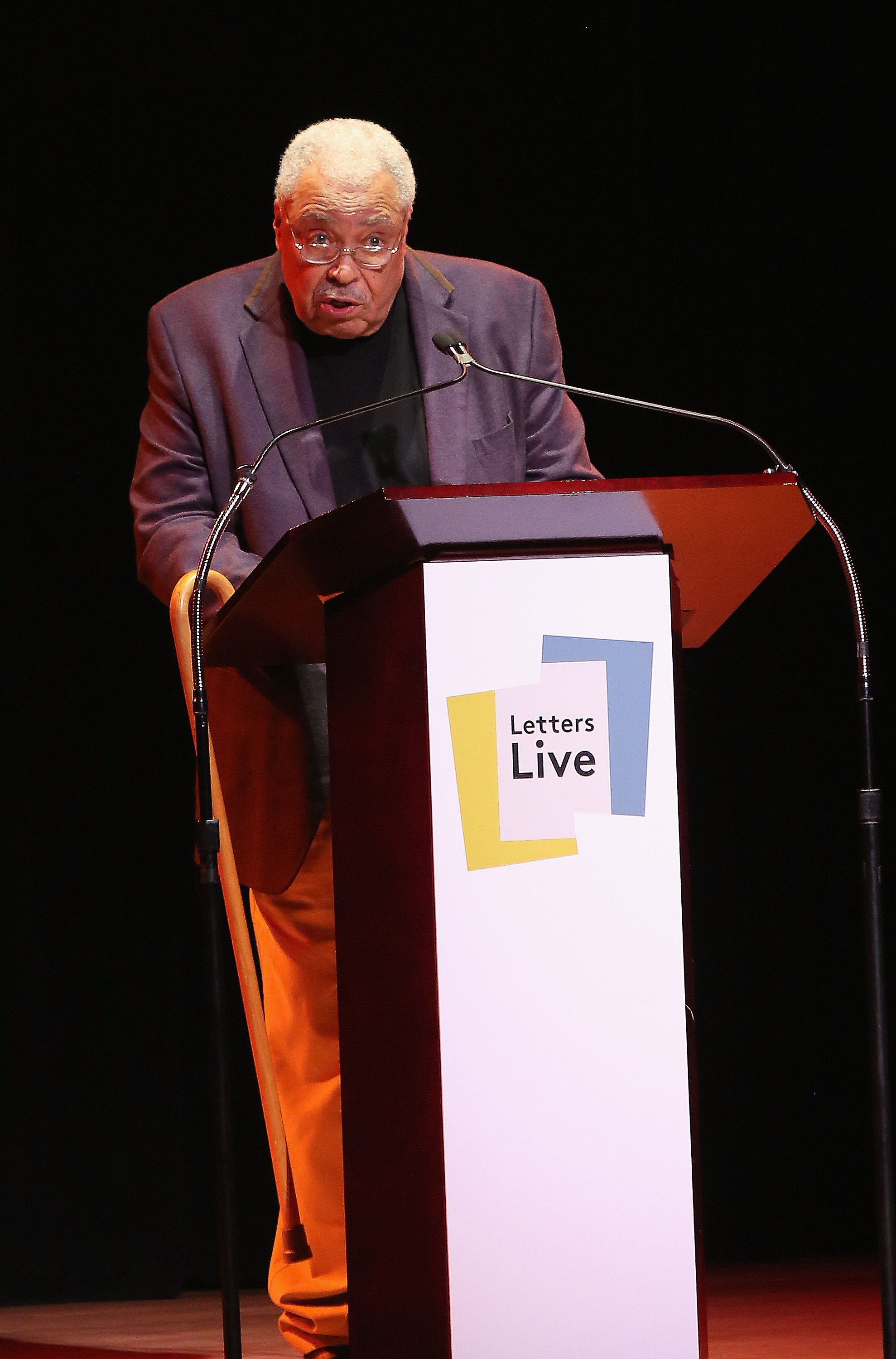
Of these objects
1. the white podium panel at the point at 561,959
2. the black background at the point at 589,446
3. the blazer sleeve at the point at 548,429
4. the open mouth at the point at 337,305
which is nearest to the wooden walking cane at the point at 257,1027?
the open mouth at the point at 337,305

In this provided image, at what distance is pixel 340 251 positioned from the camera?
2.08 metres

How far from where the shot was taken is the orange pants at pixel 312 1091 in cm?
192

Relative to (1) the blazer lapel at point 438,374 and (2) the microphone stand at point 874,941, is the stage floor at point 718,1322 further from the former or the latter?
(1) the blazer lapel at point 438,374

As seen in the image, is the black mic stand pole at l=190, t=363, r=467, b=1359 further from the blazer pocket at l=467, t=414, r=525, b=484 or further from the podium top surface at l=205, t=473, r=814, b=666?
the blazer pocket at l=467, t=414, r=525, b=484

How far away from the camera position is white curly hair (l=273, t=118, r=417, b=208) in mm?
2057

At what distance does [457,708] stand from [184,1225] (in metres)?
2.06

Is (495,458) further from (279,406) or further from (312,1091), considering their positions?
(312,1091)

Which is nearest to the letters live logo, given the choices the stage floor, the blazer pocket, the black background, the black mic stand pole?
the black mic stand pole

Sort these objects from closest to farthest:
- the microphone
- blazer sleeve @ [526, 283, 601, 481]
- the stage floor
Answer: the microphone → blazer sleeve @ [526, 283, 601, 481] → the stage floor

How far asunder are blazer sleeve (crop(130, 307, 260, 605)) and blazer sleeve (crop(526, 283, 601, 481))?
0.43 meters

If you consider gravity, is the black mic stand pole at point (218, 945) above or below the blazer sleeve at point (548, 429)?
below

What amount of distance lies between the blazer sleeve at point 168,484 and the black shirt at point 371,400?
175 mm

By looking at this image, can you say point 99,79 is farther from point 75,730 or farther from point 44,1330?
point 44,1330

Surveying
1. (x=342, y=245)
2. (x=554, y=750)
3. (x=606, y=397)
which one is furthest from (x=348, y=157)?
(x=554, y=750)
